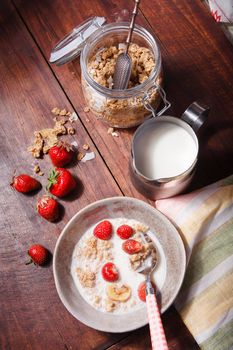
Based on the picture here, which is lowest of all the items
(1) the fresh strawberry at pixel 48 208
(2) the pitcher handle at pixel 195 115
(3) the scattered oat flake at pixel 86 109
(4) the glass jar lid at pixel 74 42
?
(1) the fresh strawberry at pixel 48 208

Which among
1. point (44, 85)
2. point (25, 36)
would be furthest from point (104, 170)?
point (25, 36)

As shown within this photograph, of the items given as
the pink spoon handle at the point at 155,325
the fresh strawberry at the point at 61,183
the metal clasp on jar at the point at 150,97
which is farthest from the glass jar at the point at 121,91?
the pink spoon handle at the point at 155,325

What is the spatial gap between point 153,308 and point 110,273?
11 cm

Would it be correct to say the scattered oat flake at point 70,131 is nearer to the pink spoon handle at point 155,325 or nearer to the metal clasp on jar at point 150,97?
the metal clasp on jar at point 150,97

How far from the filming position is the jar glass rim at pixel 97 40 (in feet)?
3.08

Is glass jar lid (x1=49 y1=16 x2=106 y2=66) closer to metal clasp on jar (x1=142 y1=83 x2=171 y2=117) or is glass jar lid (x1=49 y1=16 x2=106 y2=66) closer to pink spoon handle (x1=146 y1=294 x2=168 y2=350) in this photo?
metal clasp on jar (x1=142 y1=83 x2=171 y2=117)

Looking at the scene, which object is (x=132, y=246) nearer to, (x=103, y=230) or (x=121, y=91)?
(x=103, y=230)

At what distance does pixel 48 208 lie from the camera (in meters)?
1.00

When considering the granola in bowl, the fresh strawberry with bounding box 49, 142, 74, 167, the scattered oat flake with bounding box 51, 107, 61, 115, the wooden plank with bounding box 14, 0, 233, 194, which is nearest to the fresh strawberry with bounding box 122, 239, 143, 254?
the granola in bowl

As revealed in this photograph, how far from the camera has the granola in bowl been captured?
98 centimetres

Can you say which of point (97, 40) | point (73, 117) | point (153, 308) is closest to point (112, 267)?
point (153, 308)

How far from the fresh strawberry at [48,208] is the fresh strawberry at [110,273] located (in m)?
0.14

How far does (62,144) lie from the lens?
3.40ft

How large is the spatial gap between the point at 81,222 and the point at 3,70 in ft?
1.25
